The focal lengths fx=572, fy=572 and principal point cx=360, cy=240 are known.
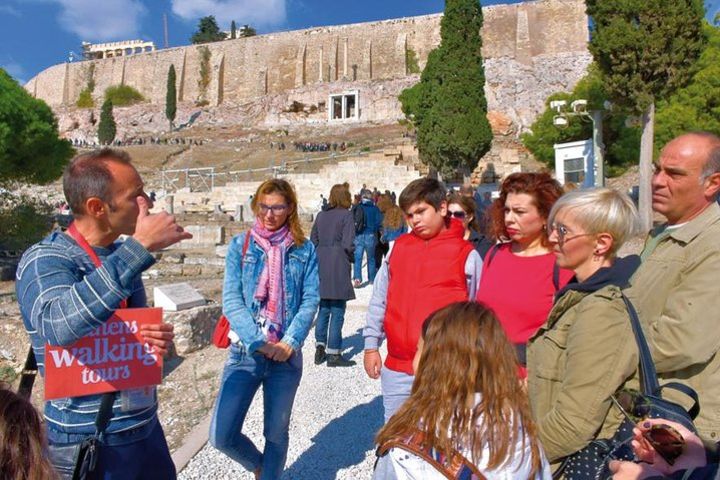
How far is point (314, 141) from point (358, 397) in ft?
121

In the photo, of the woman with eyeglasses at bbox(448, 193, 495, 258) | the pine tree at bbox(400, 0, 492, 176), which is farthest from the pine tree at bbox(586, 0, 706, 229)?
the woman with eyeglasses at bbox(448, 193, 495, 258)

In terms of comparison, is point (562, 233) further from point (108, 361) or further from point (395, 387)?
point (108, 361)

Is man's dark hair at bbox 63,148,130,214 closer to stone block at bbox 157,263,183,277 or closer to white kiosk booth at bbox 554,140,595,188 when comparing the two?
stone block at bbox 157,263,183,277

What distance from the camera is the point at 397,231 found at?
1104cm

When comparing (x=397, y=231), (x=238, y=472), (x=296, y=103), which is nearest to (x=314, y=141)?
(x=296, y=103)

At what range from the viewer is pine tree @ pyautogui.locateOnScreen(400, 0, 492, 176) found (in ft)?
69.2

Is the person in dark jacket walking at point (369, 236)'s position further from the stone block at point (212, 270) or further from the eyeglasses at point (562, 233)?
the eyeglasses at point (562, 233)

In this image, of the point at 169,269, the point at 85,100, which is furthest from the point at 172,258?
the point at 85,100

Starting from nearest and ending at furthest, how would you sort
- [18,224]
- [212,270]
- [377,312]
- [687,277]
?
1. [687,277]
2. [377,312]
3. [212,270]
4. [18,224]

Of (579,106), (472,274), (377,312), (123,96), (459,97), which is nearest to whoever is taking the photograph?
(472,274)

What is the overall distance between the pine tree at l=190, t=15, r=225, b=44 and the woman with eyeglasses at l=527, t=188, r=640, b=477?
8776 centimetres

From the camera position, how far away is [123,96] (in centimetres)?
6794

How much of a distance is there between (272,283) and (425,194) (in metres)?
0.90

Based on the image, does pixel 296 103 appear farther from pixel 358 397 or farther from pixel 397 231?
pixel 358 397
